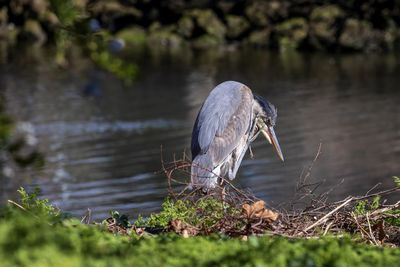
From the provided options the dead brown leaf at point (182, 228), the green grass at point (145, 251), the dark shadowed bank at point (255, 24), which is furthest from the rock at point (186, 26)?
the green grass at point (145, 251)

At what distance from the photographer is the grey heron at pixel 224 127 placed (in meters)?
5.38

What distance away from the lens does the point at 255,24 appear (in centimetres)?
3497

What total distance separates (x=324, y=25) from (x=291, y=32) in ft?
6.35

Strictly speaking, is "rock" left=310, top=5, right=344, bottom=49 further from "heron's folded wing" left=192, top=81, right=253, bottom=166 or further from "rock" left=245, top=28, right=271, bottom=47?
"heron's folded wing" left=192, top=81, right=253, bottom=166

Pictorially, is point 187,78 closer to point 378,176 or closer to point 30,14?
point 378,176

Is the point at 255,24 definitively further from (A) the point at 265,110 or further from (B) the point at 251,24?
(A) the point at 265,110

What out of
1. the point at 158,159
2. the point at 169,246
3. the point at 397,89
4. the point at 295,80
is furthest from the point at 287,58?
the point at 169,246

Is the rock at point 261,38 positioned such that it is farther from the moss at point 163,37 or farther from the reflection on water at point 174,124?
the reflection on water at point 174,124

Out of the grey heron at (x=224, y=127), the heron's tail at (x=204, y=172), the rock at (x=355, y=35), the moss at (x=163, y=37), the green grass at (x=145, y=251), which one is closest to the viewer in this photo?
the green grass at (x=145, y=251)

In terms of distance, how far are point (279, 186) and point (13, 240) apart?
7.45 metres

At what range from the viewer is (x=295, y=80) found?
70.8 feet

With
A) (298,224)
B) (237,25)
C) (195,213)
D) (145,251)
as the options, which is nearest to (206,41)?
(237,25)

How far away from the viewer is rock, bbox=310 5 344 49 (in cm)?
3238

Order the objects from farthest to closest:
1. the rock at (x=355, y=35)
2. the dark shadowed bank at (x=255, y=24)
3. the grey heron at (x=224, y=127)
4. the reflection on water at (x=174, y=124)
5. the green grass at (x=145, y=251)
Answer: the dark shadowed bank at (x=255, y=24) → the rock at (x=355, y=35) → the reflection on water at (x=174, y=124) → the grey heron at (x=224, y=127) → the green grass at (x=145, y=251)
